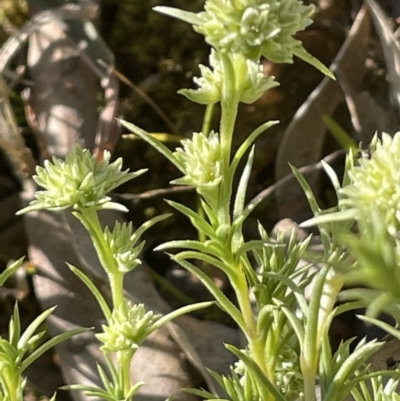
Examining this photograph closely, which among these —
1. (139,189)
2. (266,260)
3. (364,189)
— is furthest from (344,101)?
(364,189)

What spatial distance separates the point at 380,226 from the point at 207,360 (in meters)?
0.48

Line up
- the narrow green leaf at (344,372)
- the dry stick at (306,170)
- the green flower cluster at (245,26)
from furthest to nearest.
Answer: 1. the dry stick at (306,170)
2. the narrow green leaf at (344,372)
3. the green flower cluster at (245,26)

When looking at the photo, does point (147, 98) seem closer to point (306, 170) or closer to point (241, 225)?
point (306, 170)

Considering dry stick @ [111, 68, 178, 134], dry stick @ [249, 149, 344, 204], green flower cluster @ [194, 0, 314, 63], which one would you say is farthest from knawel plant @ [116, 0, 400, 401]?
dry stick @ [111, 68, 178, 134]

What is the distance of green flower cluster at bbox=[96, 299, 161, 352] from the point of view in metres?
0.48

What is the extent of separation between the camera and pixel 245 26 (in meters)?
0.34

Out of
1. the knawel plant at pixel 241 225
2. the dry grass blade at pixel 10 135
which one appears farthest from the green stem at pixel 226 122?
the dry grass blade at pixel 10 135

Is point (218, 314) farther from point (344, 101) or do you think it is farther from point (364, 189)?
point (364, 189)

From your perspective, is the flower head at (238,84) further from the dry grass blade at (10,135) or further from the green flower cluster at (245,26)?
the dry grass blade at (10,135)

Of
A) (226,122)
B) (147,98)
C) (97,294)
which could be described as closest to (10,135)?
(147,98)

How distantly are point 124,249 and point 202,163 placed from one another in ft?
0.38

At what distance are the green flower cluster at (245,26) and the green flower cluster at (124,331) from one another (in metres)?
0.23

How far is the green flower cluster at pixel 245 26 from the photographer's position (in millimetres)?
344

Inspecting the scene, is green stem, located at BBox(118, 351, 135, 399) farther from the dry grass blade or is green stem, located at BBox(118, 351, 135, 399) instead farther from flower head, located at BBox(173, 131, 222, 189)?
the dry grass blade
